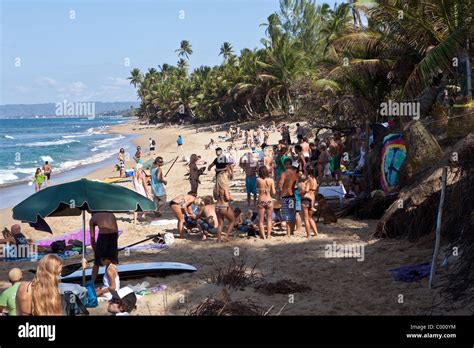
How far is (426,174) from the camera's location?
9.72m

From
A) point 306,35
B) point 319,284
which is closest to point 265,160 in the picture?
point 319,284

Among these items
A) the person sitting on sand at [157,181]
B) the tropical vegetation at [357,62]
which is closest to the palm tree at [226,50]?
the tropical vegetation at [357,62]

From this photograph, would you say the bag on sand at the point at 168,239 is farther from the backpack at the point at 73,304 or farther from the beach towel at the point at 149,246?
the backpack at the point at 73,304

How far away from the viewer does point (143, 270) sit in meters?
8.27

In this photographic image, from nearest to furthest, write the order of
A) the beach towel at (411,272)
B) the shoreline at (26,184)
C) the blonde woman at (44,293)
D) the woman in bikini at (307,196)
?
the blonde woman at (44,293), the beach towel at (411,272), the woman in bikini at (307,196), the shoreline at (26,184)

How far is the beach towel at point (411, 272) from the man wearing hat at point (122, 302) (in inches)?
150

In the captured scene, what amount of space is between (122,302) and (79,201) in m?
1.37

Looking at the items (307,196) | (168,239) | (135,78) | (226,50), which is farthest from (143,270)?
(135,78)

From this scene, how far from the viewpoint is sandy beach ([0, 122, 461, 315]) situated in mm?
6746

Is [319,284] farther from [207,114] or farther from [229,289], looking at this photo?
[207,114]

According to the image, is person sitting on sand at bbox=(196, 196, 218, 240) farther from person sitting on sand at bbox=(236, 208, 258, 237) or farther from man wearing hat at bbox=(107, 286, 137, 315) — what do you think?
man wearing hat at bbox=(107, 286, 137, 315)

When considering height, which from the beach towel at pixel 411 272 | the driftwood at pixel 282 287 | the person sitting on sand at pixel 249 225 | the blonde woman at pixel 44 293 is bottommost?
the driftwood at pixel 282 287

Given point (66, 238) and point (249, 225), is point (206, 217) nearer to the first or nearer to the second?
point (249, 225)

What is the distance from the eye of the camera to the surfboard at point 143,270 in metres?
8.04
